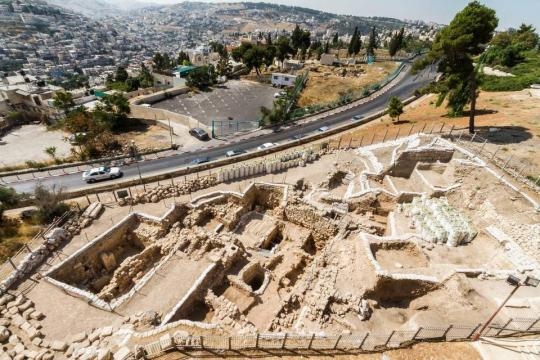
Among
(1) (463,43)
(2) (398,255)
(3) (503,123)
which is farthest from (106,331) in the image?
(3) (503,123)

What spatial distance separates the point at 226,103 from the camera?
6881 cm

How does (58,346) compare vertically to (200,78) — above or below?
below

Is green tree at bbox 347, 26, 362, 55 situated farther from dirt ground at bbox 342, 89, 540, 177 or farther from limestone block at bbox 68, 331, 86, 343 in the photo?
limestone block at bbox 68, 331, 86, 343

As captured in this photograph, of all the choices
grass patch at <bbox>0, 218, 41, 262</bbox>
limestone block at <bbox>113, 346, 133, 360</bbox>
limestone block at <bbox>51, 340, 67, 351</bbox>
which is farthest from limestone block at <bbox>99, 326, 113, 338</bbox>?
grass patch at <bbox>0, 218, 41, 262</bbox>

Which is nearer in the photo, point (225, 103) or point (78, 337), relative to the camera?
point (78, 337)

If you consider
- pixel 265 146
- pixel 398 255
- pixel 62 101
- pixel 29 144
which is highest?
Answer: pixel 398 255

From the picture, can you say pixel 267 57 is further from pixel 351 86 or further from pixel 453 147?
pixel 453 147

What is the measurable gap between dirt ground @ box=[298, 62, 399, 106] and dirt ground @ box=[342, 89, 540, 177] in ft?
70.1

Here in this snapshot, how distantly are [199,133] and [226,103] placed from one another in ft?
65.1

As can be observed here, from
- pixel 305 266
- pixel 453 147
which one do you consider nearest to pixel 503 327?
pixel 305 266

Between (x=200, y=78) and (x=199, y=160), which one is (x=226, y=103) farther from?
(x=199, y=160)

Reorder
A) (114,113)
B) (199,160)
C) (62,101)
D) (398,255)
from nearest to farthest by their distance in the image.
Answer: (398,255) → (199,160) → (114,113) → (62,101)

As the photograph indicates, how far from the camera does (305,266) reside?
1042 inches

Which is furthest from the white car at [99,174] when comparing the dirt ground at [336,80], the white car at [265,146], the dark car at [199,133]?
the dirt ground at [336,80]
